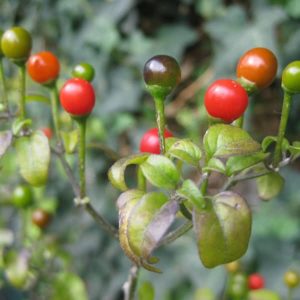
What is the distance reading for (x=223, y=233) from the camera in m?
0.50

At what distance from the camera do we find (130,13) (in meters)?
1.82

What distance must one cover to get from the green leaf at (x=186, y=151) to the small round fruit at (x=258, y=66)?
0.35 ft

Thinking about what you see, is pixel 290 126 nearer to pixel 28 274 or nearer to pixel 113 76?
pixel 113 76

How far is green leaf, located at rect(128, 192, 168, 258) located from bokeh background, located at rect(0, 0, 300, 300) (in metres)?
1.12

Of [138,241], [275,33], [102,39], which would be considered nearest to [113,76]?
[102,39]

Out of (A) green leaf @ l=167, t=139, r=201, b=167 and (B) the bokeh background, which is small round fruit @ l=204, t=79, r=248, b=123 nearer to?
(A) green leaf @ l=167, t=139, r=201, b=167

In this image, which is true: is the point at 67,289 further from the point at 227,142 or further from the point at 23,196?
the point at 227,142

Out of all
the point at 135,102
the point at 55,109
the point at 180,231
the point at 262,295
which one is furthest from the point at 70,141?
the point at 135,102

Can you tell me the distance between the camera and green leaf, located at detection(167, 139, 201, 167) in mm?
567

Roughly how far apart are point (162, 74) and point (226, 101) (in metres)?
0.07

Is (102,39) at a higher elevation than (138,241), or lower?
lower

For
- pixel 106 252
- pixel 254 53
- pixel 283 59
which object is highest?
pixel 254 53

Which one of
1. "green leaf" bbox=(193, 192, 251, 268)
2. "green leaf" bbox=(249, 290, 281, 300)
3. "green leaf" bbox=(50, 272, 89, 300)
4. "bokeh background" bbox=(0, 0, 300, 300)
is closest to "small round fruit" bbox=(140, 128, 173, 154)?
"green leaf" bbox=(193, 192, 251, 268)

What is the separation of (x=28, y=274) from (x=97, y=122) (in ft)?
2.57
